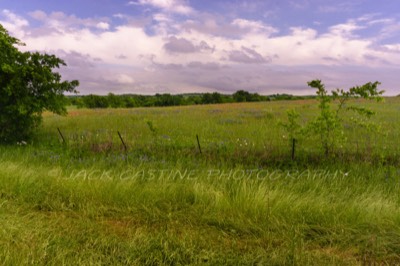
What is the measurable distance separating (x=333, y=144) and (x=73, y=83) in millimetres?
10782

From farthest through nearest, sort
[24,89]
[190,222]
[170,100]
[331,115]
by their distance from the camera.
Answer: [170,100]
[24,89]
[331,115]
[190,222]

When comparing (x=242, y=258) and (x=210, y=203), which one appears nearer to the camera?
(x=242, y=258)

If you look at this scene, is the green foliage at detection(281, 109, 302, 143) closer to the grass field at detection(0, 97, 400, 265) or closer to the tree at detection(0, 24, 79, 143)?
the grass field at detection(0, 97, 400, 265)

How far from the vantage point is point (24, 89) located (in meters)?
11.5

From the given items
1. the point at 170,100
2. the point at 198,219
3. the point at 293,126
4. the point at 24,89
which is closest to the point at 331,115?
the point at 293,126

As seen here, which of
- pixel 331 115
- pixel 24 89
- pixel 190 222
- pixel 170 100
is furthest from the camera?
pixel 170 100

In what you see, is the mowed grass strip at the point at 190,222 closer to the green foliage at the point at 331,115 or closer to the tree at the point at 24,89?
the green foliage at the point at 331,115

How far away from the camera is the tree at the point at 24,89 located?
11180 mm

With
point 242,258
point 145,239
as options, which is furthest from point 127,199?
point 242,258

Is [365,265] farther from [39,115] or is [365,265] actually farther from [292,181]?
[39,115]

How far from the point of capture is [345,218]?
3969 millimetres

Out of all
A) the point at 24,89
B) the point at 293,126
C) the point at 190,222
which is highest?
the point at 24,89

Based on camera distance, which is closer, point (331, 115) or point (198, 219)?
point (198, 219)

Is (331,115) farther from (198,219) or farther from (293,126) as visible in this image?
(198,219)
